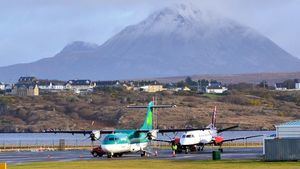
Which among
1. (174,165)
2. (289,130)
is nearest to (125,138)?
(289,130)

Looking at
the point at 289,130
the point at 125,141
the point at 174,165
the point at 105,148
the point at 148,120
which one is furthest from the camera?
the point at 148,120

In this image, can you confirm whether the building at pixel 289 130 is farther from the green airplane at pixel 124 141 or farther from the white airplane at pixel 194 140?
the white airplane at pixel 194 140

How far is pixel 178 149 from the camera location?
320ft

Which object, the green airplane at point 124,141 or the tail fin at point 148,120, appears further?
the tail fin at point 148,120

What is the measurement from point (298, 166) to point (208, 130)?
43.8 m

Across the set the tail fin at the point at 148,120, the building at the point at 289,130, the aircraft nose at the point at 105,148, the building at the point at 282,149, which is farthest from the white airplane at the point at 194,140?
the building at the point at 282,149

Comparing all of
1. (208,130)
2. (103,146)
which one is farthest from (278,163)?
(208,130)

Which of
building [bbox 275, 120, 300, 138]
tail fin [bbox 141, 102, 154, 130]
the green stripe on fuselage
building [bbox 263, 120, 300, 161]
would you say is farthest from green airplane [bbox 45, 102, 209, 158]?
building [bbox 263, 120, 300, 161]

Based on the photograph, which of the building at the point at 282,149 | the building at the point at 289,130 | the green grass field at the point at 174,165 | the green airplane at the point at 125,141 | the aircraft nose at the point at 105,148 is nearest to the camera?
the green grass field at the point at 174,165

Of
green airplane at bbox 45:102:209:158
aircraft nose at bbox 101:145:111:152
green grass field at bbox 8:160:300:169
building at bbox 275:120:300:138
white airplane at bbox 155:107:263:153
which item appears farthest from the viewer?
white airplane at bbox 155:107:263:153

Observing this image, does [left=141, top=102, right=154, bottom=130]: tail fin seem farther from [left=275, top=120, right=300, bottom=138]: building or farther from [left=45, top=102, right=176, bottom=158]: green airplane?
[left=275, top=120, right=300, bottom=138]: building

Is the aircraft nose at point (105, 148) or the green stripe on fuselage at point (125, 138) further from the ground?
the green stripe on fuselage at point (125, 138)

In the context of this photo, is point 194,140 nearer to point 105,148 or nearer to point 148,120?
point 148,120

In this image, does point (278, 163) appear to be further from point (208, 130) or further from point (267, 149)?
point (208, 130)
